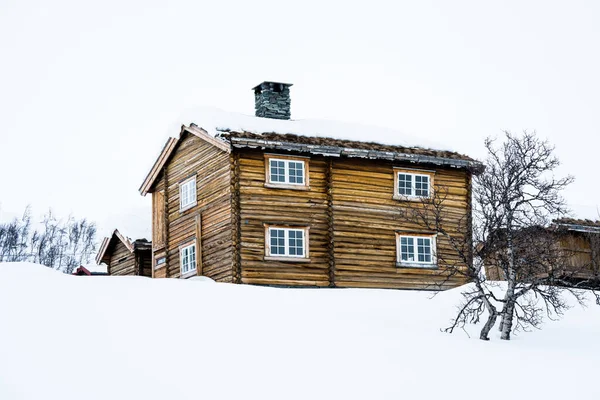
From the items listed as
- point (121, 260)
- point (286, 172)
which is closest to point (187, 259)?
point (286, 172)

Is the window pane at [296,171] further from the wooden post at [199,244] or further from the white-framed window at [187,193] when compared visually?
the white-framed window at [187,193]

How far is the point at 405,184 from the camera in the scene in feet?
117

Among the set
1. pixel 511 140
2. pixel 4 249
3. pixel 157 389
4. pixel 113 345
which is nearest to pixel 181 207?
pixel 511 140

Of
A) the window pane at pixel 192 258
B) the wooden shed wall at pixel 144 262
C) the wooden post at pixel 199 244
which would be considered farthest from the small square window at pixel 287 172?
the wooden shed wall at pixel 144 262

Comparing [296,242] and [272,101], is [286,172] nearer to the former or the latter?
[296,242]

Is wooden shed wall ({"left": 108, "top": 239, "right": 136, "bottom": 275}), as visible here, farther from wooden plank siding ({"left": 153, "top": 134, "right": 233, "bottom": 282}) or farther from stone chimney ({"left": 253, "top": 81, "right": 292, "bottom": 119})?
stone chimney ({"left": 253, "top": 81, "right": 292, "bottom": 119})

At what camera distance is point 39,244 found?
85.2 metres

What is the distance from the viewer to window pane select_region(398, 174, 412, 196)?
116ft

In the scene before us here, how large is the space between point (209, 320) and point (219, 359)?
11.6 ft

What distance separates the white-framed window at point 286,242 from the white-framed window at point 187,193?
4.02 meters

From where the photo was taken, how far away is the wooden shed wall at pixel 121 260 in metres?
43.8

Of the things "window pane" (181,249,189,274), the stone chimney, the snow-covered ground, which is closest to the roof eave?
the stone chimney

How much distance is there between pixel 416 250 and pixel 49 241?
57075mm

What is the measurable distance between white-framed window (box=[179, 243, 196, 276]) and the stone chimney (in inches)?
218
